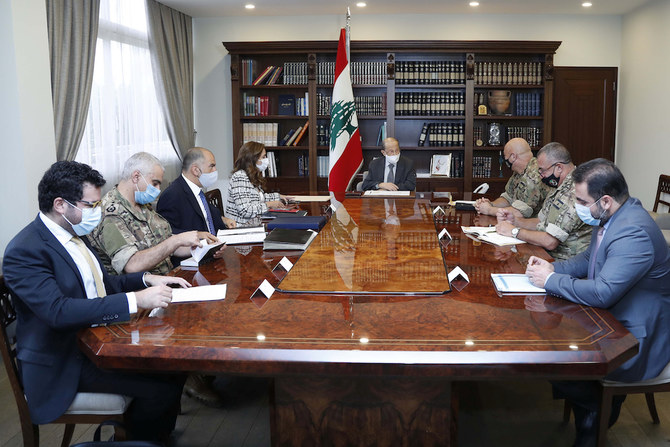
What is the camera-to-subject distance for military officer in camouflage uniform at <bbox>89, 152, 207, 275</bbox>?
2.62 meters

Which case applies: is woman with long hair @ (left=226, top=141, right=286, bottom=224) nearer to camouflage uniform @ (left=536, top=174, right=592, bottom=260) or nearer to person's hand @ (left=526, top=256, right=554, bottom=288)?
camouflage uniform @ (left=536, top=174, right=592, bottom=260)

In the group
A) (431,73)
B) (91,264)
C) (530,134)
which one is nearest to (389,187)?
(431,73)

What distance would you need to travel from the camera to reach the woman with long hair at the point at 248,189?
4.18 m

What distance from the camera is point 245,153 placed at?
4.38 metres

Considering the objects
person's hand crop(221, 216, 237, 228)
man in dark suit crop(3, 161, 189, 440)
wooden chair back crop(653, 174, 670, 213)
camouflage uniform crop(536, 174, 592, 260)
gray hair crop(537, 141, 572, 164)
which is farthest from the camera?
wooden chair back crop(653, 174, 670, 213)

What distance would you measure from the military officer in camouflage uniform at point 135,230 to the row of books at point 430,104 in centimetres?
430

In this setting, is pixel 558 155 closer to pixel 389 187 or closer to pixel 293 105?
pixel 389 187

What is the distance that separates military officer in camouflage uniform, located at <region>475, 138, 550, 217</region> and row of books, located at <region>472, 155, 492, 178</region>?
219 cm

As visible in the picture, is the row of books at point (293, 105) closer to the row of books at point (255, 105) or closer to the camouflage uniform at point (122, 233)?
the row of books at point (255, 105)

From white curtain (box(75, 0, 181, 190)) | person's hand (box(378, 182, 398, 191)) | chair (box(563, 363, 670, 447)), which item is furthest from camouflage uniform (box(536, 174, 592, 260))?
white curtain (box(75, 0, 181, 190))

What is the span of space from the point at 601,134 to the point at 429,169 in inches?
77.9

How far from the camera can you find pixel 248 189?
14.0 ft

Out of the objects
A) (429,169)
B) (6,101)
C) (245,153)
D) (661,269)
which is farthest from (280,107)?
(661,269)

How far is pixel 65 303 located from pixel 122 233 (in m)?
0.87
